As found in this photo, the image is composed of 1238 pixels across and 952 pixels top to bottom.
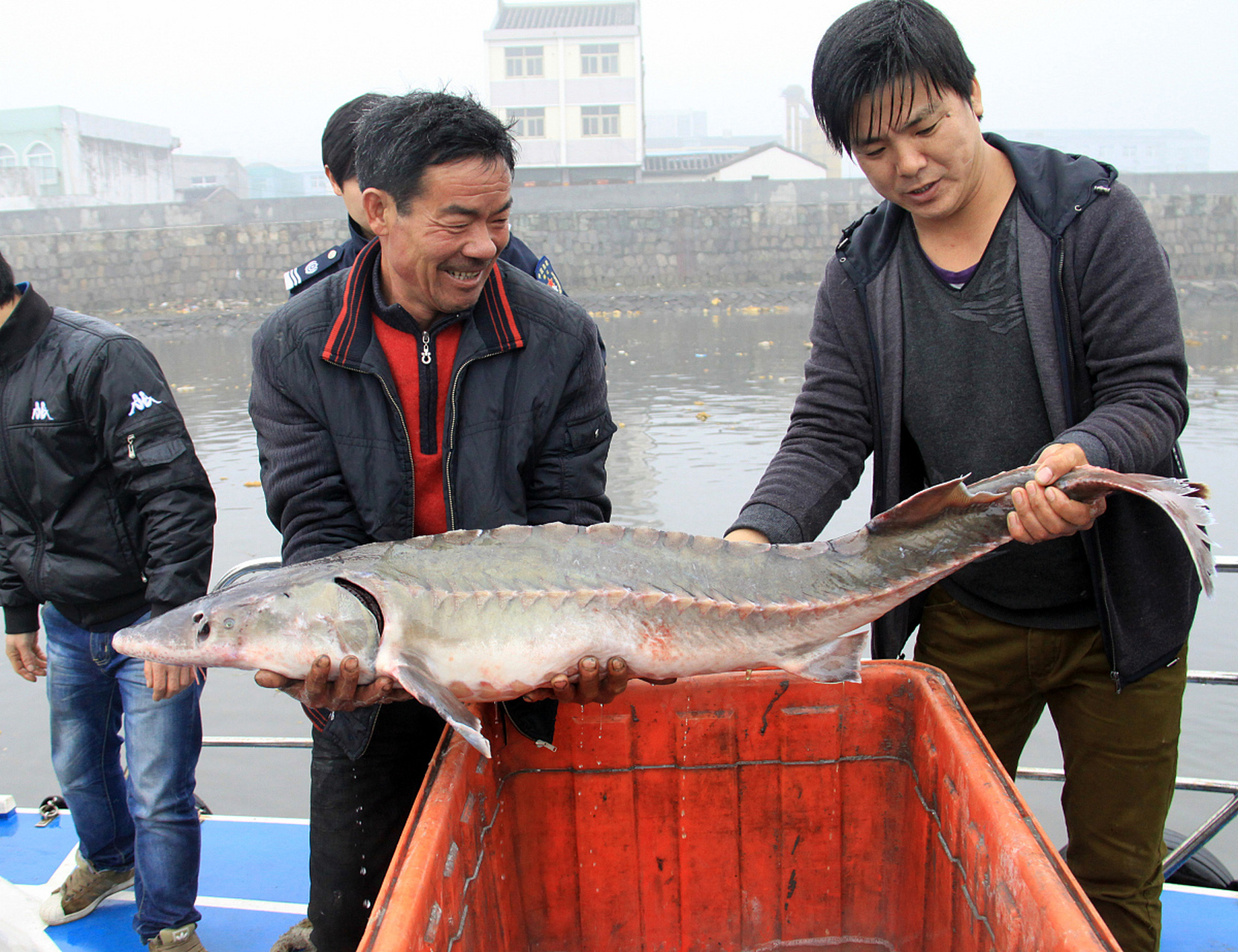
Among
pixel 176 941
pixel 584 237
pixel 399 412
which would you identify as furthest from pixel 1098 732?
pixel 584 237

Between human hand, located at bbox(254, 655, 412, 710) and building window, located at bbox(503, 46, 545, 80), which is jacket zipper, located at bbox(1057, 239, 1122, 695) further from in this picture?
building window, located at bbox(503, 46, 545, 80)

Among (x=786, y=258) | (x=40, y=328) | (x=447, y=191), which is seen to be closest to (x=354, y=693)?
(x=447, y=191)

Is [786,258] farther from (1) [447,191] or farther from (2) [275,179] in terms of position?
(2) [275,179]

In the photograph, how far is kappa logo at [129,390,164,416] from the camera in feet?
8.66

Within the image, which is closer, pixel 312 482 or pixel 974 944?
pixel 974 944

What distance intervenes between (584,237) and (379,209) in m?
22.3

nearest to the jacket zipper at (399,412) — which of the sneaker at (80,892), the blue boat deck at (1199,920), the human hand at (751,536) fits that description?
the human hand at (751,536)

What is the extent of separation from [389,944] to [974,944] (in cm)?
88

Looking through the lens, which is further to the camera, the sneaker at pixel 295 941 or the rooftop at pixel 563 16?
the rooftop at pixel 563 16

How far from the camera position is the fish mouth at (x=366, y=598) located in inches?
70.6

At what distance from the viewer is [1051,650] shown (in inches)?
81.5

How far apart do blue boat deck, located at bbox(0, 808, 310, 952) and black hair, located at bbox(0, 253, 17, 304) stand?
4.97ft

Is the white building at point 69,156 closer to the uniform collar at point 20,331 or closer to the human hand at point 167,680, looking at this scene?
the uniform collar at point 20,331

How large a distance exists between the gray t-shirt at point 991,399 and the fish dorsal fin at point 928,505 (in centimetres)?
25
